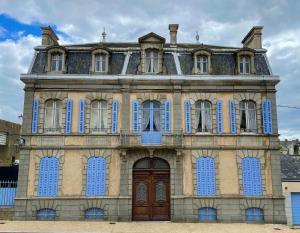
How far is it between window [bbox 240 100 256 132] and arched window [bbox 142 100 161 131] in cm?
451

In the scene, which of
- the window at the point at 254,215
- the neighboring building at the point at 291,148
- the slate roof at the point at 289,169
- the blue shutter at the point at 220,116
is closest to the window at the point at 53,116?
the blue shutter at the point at 220,116

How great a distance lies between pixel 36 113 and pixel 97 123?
326 centimetres

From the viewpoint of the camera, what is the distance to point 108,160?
1652 centimetres

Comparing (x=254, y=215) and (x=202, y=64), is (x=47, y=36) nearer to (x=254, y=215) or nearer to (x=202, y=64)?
(x=202, y=64)

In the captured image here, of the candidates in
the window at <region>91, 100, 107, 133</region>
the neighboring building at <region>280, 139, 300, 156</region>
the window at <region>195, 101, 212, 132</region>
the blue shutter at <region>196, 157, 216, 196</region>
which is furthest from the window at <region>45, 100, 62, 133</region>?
the neighboring building at <region>280, 139, 300, 156</region>

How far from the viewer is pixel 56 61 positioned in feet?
58.3

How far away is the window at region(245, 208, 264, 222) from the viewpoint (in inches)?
635

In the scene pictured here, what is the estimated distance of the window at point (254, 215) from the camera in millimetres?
16141

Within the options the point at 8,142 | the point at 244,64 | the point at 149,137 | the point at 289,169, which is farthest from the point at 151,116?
the point at 8,142

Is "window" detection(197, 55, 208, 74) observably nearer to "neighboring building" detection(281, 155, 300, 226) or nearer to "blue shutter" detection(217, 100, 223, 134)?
"blue shutter" detection(217, 100, 223, 134)

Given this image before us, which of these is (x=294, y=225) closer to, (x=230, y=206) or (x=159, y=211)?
(x=230, y=206)

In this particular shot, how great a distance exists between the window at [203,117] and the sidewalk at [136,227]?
4.88 metres

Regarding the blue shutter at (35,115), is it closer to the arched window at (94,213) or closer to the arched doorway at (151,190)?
the arched window at (94,213)

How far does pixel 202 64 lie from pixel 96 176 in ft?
27.5
